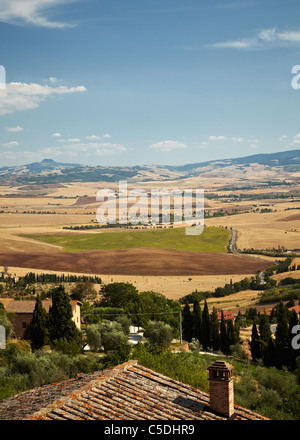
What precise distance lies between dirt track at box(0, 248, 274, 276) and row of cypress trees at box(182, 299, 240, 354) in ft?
162

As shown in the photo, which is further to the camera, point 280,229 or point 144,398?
point 280,229

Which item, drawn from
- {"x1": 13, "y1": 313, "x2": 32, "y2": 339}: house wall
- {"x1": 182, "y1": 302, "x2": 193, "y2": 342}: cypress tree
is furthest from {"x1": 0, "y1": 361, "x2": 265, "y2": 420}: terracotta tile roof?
{"x1": 182, "y1": 302, "x2": 193, "y2": 342}: cypress tree

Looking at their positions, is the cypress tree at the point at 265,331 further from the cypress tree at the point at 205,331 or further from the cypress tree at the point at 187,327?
the cypress tree at the point at 187,327

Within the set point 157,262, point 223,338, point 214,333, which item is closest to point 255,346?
point 223,338

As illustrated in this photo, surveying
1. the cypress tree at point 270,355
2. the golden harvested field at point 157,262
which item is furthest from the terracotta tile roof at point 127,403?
the golden harvested field at point 157,262

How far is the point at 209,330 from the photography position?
45.7 metres

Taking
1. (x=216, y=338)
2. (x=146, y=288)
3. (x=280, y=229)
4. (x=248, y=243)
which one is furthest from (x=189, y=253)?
(x=216, y=338)

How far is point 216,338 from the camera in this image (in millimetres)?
45062

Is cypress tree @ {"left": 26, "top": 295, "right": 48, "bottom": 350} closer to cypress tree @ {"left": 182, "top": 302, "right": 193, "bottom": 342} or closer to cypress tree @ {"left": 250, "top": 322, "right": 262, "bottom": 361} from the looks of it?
cypress tree @ {"left": 182, "top": 302, "right": 193, "bottom": 342}

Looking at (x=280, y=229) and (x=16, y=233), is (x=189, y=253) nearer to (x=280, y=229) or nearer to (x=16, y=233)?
(x=280, y=229)

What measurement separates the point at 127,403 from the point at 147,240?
12490 cm

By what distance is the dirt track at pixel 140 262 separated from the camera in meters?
99.7

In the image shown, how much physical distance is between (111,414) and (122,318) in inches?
1320
